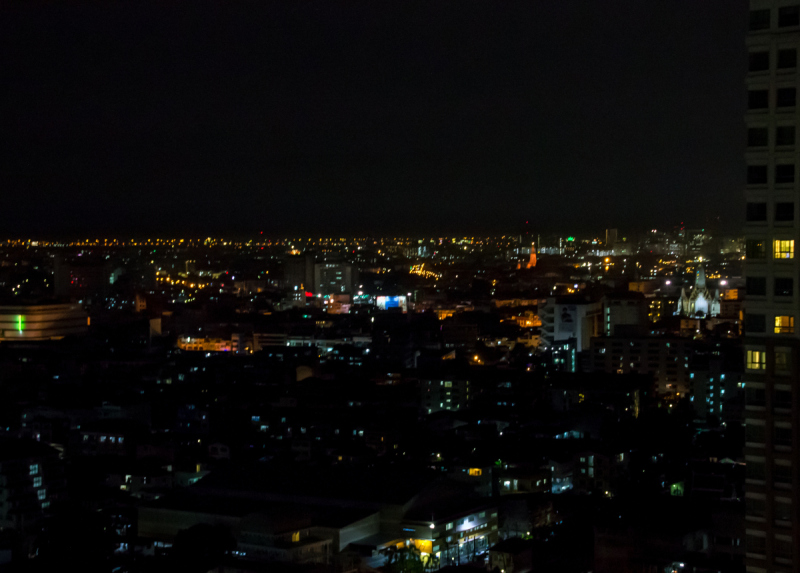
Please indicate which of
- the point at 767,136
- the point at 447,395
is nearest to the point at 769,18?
the point at 767,136

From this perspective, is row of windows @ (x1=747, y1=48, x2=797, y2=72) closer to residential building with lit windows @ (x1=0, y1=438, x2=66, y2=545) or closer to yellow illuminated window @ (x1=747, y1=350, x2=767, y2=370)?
yellow illuminated window @ (x1=747, y1=350, x2=767, y2=370)

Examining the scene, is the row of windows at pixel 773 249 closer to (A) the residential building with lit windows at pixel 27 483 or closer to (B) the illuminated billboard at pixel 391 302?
(A) the residential building with lit windows at pixel 27 483

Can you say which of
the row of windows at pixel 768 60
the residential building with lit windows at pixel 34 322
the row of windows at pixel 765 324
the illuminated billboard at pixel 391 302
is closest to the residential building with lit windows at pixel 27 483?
the row of windows at pixel 765 324

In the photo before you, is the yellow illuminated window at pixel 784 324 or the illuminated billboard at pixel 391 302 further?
the illuminated billboard at pixel 391 302

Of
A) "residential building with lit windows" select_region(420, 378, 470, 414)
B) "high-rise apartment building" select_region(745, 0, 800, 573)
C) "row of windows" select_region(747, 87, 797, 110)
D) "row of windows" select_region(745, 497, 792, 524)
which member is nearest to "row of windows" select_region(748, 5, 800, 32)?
"high-rise apartment building" select_region(745, 0, 800, 573)

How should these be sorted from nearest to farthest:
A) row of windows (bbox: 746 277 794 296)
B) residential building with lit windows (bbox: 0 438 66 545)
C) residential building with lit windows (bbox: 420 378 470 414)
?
row of windows (bbox: 746 277 794 296) < residential building with lit windows (bbox: 0 438 66 545) < residential building with lit windows (bbox: 420 378 470 414)

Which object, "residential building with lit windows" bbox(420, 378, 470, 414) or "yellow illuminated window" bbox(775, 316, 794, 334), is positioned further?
"residential building with lit windows" bbox(420, 378, 470, 414)
